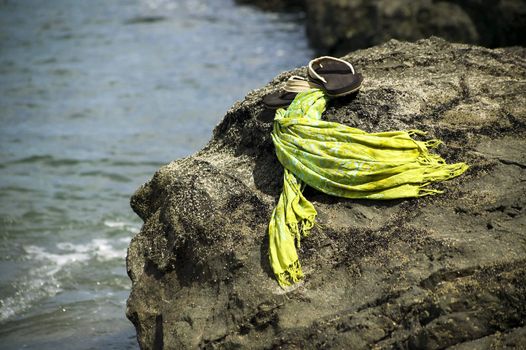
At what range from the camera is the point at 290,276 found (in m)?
4.27

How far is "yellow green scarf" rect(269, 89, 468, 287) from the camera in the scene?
4.45m

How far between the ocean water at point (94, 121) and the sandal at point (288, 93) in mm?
2206

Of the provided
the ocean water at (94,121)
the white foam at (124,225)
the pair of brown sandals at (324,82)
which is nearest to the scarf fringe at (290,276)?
the pair of brown sandals at (324,82)

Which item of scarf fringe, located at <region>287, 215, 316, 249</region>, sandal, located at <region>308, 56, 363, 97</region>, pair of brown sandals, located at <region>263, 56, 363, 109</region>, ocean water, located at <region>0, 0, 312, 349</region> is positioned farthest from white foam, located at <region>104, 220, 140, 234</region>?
scarf fringe, located at <region>287, 215, 316, 249</region>

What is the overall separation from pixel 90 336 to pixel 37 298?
3.13 ft

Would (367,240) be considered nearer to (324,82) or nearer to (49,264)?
(324,82)

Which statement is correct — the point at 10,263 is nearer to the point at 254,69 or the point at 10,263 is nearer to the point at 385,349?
the point at 385,349

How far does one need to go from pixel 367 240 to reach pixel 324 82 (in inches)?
48.7

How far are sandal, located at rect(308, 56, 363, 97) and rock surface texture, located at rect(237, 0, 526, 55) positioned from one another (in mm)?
7419

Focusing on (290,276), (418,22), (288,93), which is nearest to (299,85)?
(288,93)

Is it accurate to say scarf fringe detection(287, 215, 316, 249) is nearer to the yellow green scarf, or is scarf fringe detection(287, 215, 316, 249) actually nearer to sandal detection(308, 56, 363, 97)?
the yellow green scarf

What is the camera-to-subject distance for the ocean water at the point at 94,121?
670cm

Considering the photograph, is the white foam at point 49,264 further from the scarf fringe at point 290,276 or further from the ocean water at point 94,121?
the scarf fringe at point 290,276

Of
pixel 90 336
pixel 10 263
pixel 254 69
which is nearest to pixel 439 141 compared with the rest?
pixel 90 336
